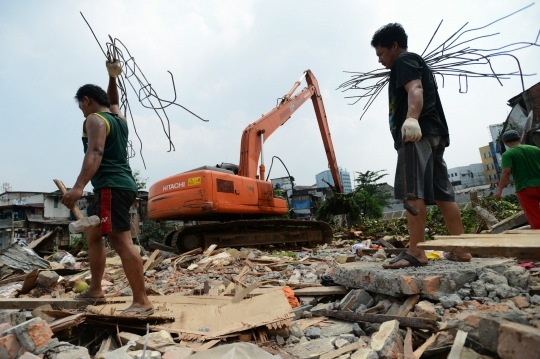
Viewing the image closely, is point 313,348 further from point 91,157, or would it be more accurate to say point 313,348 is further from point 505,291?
point 91,157

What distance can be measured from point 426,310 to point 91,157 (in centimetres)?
253

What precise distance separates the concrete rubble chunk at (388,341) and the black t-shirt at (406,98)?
1691 mm

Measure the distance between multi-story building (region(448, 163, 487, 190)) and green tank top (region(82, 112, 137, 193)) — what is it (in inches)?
2730

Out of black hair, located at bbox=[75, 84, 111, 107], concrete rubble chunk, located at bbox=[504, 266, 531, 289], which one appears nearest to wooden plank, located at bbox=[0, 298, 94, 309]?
black hair, located at bbox=[75, 84, 111, 107]

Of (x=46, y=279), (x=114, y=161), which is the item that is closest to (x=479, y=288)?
(x=114, y=161)

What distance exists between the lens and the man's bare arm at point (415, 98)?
275 centimetres

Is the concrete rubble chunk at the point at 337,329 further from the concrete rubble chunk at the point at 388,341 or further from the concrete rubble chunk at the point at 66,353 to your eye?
the concrete rubble chunk at the point at 66,353

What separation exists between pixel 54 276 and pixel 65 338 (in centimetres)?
205

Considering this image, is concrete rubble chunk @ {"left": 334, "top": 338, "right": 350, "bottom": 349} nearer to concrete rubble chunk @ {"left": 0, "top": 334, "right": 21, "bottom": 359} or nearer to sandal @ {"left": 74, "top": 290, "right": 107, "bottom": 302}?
concrete rubble chunk @ {"left": 0, "top": 334, "right": 21, "bottom": 359}

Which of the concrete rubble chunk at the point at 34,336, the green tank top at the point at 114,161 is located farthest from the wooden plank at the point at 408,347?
the green tank top at the point at 114,161

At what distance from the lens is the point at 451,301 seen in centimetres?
204

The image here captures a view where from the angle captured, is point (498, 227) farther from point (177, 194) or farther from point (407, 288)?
point (177, 194)

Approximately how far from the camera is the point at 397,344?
1695 mm

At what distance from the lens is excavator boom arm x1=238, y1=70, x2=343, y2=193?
8281 mm
